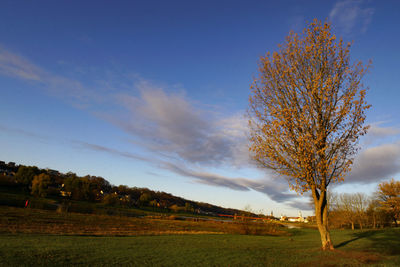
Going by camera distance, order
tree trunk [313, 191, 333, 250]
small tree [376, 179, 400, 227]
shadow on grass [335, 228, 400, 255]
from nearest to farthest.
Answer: tree trunk [313, 191, 333, 250]
shadow on grass [335, 228, 400, 255]
small tree [376, 179, 400, 227]

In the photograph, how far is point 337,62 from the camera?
1593 centimetres

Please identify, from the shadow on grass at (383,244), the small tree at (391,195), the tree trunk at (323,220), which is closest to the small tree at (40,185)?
the shadow on grass at (383,244)

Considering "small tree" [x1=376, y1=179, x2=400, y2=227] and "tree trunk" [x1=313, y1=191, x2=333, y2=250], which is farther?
"small tree" [x1=376, y1=179, x2=400, y2=227]

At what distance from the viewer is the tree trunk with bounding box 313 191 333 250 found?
49.4ft

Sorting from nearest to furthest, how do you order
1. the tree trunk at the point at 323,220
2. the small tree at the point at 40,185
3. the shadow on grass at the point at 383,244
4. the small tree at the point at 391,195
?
the tree trunk at the point at 323,220
the shadow on grass at the point at 383,244
the small tree at the point at 391,195
the small tree at the point at 40,185

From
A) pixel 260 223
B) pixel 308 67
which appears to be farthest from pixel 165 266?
pixel 260 223

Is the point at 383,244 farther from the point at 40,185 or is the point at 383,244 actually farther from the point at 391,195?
the point at 40,185

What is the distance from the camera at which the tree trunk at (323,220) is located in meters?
15.0

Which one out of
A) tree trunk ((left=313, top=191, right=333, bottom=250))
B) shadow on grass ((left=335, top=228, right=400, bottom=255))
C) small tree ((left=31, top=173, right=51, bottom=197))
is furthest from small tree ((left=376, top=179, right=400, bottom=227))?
small tree ((left=31, top=173, right=51, bottom=197))

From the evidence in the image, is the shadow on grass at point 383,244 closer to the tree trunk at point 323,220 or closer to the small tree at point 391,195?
the tree trunk at point 323,220

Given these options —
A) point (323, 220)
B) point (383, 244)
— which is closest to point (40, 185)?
point (323, 220)

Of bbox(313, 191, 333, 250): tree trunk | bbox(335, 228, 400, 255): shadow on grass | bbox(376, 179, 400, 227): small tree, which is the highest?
bbox(376, 179, 400, 227): small tree

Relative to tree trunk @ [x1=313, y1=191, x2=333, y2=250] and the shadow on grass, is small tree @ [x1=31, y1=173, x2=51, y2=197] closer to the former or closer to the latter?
the shadow on grass

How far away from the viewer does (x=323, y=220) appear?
50.5 ft
